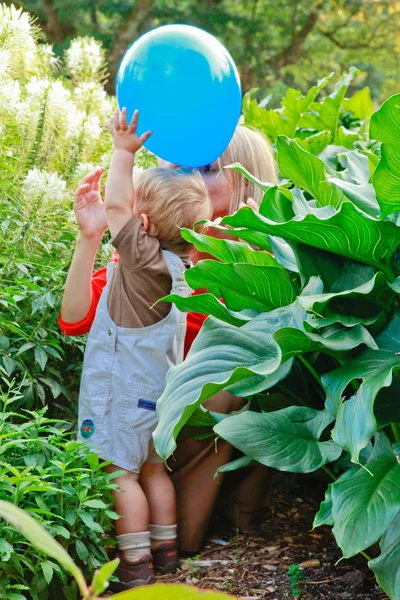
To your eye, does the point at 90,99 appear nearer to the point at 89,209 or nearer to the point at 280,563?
the point at 89,209

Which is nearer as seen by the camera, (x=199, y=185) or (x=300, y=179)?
(x=300, y=179)

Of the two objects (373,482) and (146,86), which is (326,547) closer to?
(373,482)

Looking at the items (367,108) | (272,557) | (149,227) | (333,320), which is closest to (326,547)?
(272,557)

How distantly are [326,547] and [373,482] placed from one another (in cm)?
86

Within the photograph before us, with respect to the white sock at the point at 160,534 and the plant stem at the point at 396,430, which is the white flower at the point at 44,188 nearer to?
the white sock at the point at 160,534

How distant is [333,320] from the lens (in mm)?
1904

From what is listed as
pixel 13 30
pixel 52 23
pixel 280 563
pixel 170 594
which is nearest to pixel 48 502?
pixel 280 563

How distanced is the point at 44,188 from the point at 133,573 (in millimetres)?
1369

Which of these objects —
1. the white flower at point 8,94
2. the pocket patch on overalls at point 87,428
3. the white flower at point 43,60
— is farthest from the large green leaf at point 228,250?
the white flower at point 43,60

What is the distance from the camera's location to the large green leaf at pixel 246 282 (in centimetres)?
212

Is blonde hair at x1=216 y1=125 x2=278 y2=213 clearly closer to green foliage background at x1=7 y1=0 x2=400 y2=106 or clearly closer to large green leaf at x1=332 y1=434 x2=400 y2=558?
large green leaf at x1=332 y1=434 x2=400 y2=558

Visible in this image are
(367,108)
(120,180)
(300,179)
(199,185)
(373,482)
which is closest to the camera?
(373,482)

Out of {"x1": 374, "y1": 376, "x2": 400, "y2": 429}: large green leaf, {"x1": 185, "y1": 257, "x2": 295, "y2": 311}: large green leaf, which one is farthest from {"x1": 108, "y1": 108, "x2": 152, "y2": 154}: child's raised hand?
{"x1": 374, "y1": 376, "x2": 400, "y2": 429}: large green leaf

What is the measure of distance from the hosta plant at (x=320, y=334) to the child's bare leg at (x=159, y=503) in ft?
1.27
